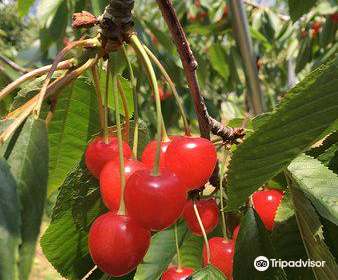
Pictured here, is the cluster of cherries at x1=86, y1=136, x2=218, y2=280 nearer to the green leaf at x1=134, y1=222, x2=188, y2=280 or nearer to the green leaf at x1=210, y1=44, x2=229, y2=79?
the green leaf at x1=134, y1=222, x2=188, y2=280

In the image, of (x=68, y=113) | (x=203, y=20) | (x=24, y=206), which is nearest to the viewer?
(x=24, y=206)

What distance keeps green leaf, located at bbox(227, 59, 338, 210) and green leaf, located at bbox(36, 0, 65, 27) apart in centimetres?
118

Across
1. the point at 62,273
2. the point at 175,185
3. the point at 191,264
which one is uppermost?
the point at 175,185

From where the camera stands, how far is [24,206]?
1.27 ft

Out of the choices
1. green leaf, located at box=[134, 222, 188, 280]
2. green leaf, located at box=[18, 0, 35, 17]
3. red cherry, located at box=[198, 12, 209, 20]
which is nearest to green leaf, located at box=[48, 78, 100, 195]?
green leaf, located at box=[134, 222, 188, 280]

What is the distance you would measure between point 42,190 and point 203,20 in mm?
2543

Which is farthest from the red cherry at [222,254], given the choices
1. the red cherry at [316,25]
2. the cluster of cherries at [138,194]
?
the red cherry at [316,25]

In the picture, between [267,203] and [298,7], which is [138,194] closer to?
[267,203]

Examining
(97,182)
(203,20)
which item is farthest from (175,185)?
(203,20)

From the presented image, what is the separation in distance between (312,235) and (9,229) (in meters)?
0.42

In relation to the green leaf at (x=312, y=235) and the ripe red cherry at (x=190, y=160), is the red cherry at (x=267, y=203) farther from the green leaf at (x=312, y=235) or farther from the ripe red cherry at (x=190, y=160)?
the ripe red cherry at (x=190, y=160)

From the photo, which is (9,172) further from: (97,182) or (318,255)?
(318,255)

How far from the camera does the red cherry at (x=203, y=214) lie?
72 centimetres

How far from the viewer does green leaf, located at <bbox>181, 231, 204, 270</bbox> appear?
2.71 ft
